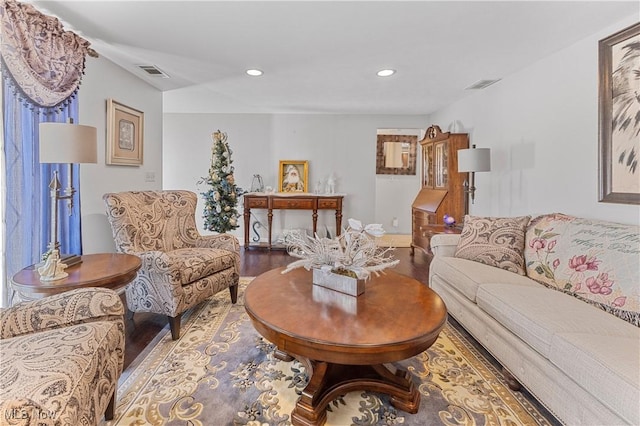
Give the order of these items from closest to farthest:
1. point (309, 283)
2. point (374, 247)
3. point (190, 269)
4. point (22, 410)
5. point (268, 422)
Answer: point (22, 410)
point (268, 422)
point (374, 247)
point (309, 283)
point (190, 269)

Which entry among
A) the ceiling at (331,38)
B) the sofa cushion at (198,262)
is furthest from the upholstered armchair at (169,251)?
the ceiling at (331,38)

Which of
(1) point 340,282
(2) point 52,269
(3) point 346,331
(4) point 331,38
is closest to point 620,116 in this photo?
(4) point 331,38

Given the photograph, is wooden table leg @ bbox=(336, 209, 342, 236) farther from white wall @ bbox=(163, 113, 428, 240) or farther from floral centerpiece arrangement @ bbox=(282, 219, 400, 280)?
floral centerpiece arrangement @ bbox=(282, 219, 400, 280)

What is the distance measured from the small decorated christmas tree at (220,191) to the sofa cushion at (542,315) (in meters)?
3.46

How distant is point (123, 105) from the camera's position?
10.0 ft

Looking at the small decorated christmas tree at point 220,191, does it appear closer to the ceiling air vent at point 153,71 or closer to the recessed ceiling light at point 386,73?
the ceiling air vent at point 153,71

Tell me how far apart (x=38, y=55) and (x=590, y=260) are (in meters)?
3.50

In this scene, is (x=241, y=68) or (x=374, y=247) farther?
(x=241, y=68)

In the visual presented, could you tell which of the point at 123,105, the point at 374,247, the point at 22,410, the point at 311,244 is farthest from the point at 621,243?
the point at 123,105

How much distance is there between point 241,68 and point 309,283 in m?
2.27

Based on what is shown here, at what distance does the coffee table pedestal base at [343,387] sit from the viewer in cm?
138

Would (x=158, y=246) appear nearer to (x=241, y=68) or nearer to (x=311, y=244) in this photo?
(x=311, y=244)

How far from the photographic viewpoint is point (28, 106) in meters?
1.95

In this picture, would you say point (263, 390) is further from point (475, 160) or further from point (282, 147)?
point (282, 147)
